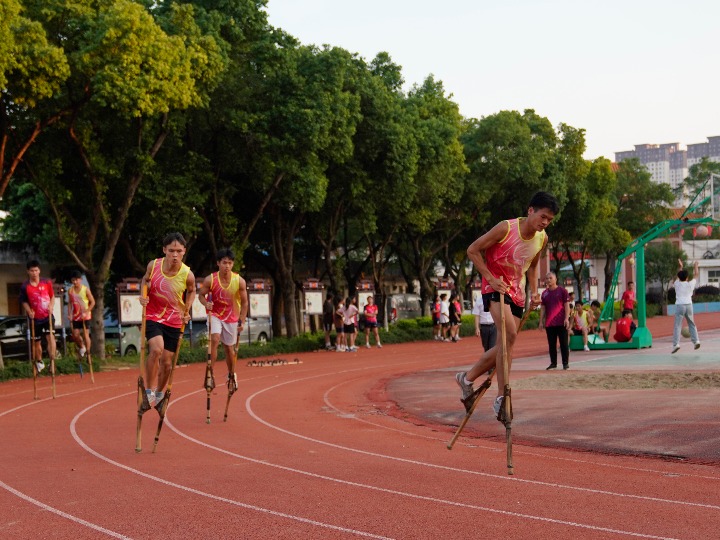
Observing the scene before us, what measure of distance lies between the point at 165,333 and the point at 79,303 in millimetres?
8796

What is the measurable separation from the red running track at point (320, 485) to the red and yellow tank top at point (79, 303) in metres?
5.42

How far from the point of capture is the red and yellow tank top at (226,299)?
13.0 meters

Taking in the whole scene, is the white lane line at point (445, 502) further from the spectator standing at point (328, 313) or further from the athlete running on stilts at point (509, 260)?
the spectator standing at point (328, 313)

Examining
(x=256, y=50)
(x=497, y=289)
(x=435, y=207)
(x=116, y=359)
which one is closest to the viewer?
(x=497, y=289)

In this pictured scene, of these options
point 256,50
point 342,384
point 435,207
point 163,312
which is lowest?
point 342,384

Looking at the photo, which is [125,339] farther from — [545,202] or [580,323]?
[545,202]

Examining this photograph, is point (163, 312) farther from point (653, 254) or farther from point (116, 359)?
point (653, 254)

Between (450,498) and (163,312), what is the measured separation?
4787 millimetres

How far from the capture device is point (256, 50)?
3072 cm

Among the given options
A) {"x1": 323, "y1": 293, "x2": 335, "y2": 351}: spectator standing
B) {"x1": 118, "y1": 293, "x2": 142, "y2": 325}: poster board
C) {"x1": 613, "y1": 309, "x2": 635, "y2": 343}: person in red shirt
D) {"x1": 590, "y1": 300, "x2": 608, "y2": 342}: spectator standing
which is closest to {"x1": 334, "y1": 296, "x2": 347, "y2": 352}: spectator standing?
{"x1": 323, "y1": 293, "x2": 335, "y2": 351}: spectator standing

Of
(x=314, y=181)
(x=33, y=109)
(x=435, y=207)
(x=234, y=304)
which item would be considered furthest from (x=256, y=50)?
(x=234, y=304)

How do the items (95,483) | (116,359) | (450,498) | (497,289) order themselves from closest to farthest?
(450,498), (95,483), (497,289), (116,359)

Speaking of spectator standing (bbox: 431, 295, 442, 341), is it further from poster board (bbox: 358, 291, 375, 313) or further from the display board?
the display board

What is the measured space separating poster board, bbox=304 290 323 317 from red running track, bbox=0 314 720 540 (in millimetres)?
23712
